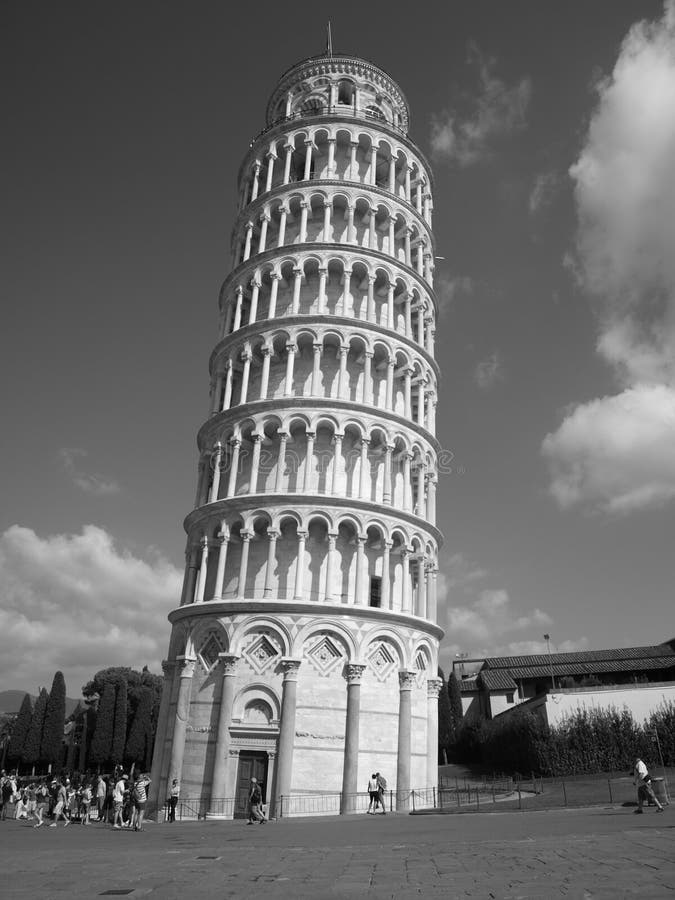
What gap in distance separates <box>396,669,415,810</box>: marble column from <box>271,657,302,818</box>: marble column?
5055 millimetres

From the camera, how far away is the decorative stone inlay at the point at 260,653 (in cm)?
3231

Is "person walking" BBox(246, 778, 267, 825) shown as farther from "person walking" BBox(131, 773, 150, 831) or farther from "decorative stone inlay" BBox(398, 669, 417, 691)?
"decorative stone inlay" BBox(398, 669, 417, 691)

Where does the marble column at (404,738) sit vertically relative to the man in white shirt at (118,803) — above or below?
above

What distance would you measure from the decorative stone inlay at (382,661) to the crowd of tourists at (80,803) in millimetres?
10990

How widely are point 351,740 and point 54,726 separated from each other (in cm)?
5887

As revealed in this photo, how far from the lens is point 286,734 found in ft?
101

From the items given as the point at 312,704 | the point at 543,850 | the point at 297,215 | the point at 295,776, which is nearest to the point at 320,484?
the point at 312,704

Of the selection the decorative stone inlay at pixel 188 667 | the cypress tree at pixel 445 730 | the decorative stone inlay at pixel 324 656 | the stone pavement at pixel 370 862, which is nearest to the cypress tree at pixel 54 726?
the cypress tree at pixel 445 730

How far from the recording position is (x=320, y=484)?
36719 mm

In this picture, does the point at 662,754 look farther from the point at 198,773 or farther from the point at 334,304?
the point at 334,304

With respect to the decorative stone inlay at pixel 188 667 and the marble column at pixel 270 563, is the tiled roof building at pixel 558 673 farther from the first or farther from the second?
the decorative stone inlay at pixel 188 667

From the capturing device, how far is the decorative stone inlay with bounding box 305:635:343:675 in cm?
3244

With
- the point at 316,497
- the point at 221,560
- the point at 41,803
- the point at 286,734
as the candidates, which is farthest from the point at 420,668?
the point at 41,803

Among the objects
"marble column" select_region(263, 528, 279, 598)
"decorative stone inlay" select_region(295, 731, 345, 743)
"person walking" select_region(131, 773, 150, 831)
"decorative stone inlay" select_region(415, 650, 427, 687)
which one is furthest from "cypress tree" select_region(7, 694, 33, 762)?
"person walking" select_region(131, 773, 150, 831)
